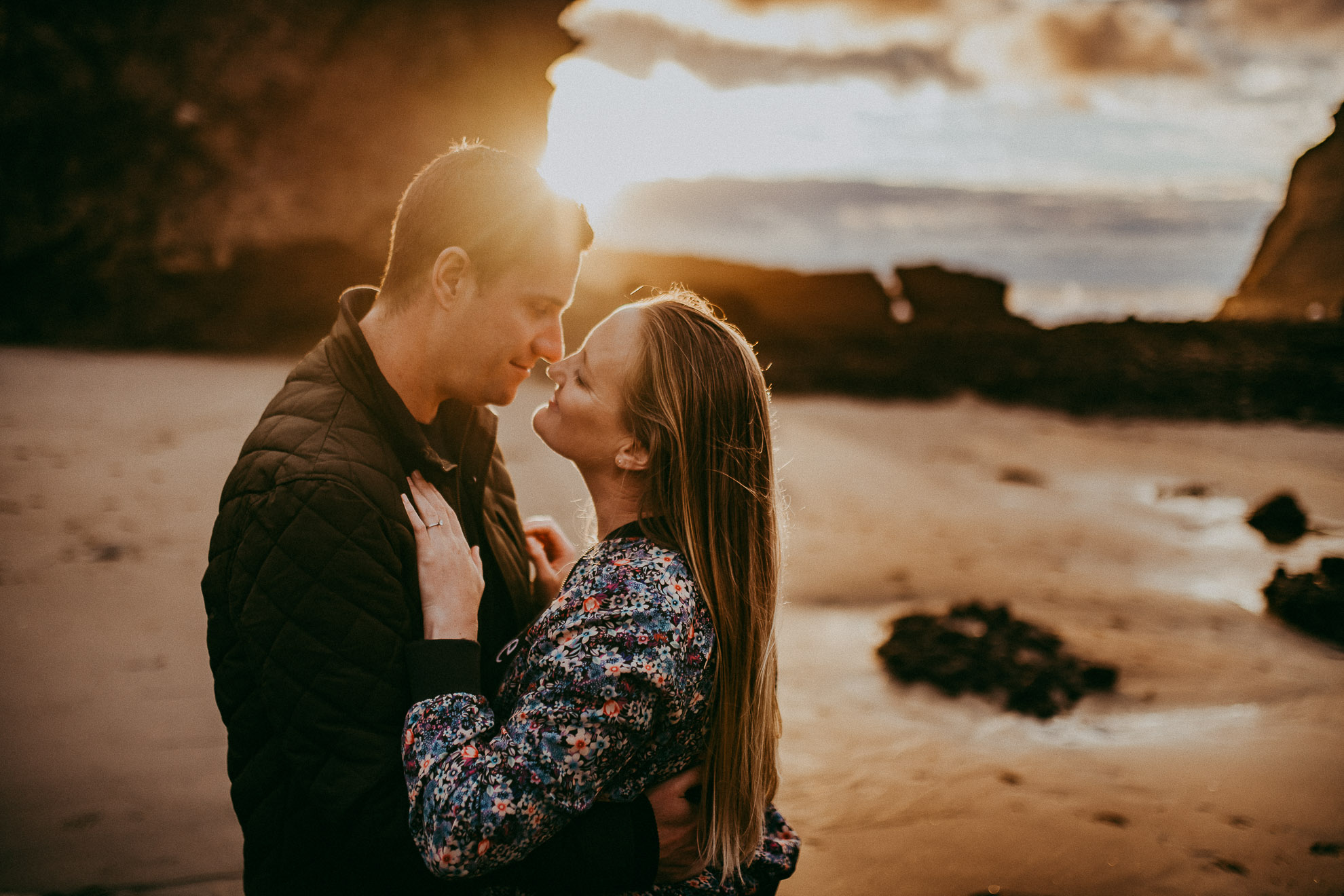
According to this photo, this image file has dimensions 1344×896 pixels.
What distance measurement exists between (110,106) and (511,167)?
14.2 metres

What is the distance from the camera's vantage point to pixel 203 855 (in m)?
3.79

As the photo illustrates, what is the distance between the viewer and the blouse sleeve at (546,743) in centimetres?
159

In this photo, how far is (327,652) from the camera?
5.79 ft

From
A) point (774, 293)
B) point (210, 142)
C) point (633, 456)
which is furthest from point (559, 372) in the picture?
point (774, 293)

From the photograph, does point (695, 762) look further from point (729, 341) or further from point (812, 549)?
point (812, 549)

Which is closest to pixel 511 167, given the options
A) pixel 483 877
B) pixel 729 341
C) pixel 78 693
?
pixel 729 341

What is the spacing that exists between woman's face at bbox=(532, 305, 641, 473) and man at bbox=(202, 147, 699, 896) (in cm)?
34

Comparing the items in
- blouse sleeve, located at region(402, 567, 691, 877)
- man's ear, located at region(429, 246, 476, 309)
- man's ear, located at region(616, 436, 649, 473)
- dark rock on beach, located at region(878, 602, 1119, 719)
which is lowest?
dark rock on beach, located at region(878, 602, 1119, 719)

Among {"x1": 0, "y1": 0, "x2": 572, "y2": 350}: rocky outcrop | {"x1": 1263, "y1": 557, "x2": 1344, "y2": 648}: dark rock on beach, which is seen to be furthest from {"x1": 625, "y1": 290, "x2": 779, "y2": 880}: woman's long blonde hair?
{"x1": 0, "y1": 0, "x2": 572, "y2": 350}: rocky outcrop

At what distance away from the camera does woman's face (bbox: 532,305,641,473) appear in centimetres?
200

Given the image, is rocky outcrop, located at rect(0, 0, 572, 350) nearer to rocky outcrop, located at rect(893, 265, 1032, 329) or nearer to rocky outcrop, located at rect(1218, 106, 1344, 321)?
rocky outcrop, located at rect(893, 265, 1032, 329)

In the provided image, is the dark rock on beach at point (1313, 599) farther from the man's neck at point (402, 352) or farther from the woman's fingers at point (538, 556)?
the man's neck at point (402, 352)

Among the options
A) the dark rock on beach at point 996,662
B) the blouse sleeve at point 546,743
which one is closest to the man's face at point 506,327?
the blouse sleeve at point 546,743

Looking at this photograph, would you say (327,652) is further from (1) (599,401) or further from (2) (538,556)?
(2) (538,556)
